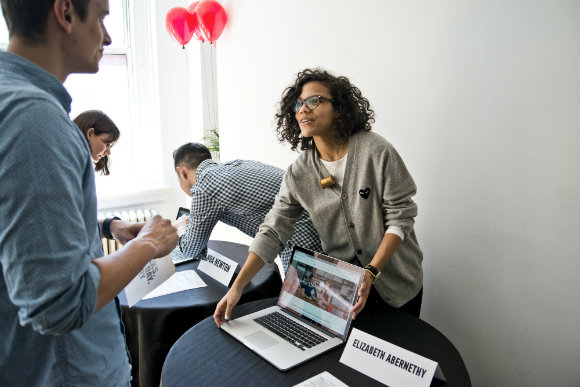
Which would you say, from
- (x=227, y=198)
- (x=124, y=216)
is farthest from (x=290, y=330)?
(x=124, y=216)

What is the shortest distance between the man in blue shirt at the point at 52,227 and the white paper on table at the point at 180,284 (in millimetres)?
783

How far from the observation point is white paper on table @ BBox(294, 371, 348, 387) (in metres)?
0.93

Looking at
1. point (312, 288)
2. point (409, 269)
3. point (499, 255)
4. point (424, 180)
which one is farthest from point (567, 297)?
point (312, 288)

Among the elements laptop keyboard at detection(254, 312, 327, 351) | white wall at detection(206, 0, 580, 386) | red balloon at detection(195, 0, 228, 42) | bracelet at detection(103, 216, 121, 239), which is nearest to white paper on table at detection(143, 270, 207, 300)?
bracelet at detection(103, 216, 121, 239)

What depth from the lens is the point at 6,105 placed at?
0.55 m

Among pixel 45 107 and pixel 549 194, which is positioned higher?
pixel 45 107

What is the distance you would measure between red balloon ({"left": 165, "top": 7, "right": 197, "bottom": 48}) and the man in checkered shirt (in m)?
2.04

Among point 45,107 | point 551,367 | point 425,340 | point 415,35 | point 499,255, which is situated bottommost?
point 551,367

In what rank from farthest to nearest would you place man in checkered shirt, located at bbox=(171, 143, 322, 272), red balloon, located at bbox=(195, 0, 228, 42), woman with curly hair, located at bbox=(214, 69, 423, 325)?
red balloon, located at bbox=(195, 0, 228, 42), man in checkered shirt, located at bbox=(171, 143, 322, 272), woman with curly hair, located at bbox=(214, 69, 423, 325)

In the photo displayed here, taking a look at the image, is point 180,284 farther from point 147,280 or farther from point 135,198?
point 135,198

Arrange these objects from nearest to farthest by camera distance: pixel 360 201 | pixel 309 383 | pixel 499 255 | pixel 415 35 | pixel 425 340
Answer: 1. pixel 309 383
2. pixel 425 340
3. pixel 360 201
4. pixel 499 255
5. pixel 415 35

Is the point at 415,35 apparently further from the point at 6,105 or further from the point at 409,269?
the point at 6,105

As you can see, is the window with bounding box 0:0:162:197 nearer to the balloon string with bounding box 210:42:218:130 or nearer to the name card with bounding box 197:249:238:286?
the balloon string with bounding box 210:42:218:130

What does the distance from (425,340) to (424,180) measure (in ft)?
2.67
